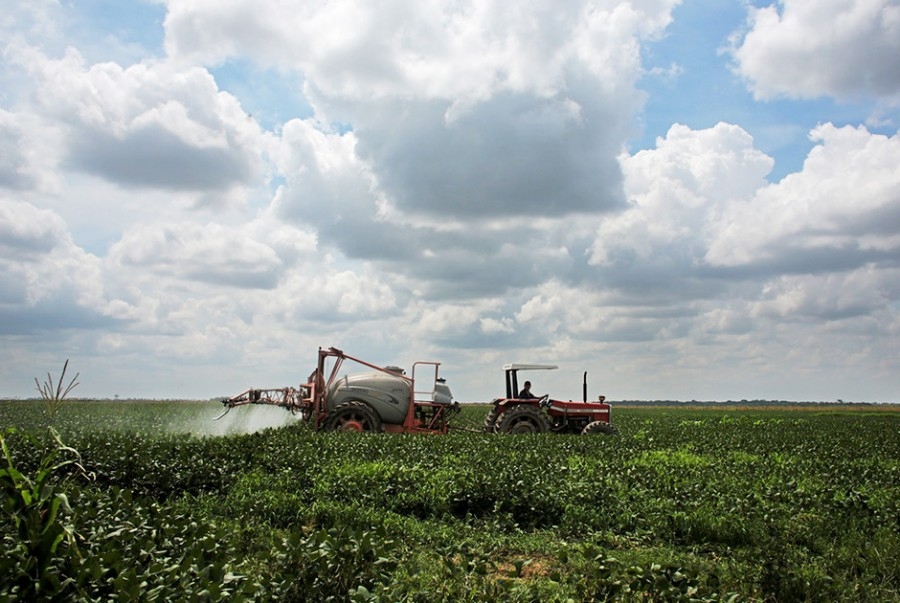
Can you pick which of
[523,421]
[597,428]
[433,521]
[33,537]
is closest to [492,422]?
[523,421]

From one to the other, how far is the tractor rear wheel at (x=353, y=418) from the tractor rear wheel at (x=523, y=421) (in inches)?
149

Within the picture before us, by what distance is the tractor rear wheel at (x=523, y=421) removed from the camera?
2119 centimetres

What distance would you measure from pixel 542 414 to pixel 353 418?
5.72 m

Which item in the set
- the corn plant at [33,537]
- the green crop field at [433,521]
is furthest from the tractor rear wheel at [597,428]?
the corn plant at [33,537]

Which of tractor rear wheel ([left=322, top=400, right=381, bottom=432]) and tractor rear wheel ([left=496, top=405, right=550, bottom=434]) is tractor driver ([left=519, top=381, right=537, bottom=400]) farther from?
tractor rear wheel ([left=322, top=400, right=381, bottom=432])

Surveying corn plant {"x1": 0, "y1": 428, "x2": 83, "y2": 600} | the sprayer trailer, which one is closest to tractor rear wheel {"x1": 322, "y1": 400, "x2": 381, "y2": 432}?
the sprayer trailer

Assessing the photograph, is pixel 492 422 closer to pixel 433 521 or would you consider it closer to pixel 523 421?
pixel 523 421

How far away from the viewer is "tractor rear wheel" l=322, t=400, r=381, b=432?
19.5m

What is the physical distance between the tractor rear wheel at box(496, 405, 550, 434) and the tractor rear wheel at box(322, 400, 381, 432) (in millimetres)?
3780

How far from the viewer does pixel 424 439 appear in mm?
17406

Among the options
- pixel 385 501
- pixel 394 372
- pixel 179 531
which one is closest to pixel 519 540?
pixel 385 501

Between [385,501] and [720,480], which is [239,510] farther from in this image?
[720,480]

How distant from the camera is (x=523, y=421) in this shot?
21406 mm

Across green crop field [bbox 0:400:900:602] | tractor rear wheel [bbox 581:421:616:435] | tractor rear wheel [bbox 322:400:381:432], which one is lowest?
green crop field [bbox 0:400:900:602]
